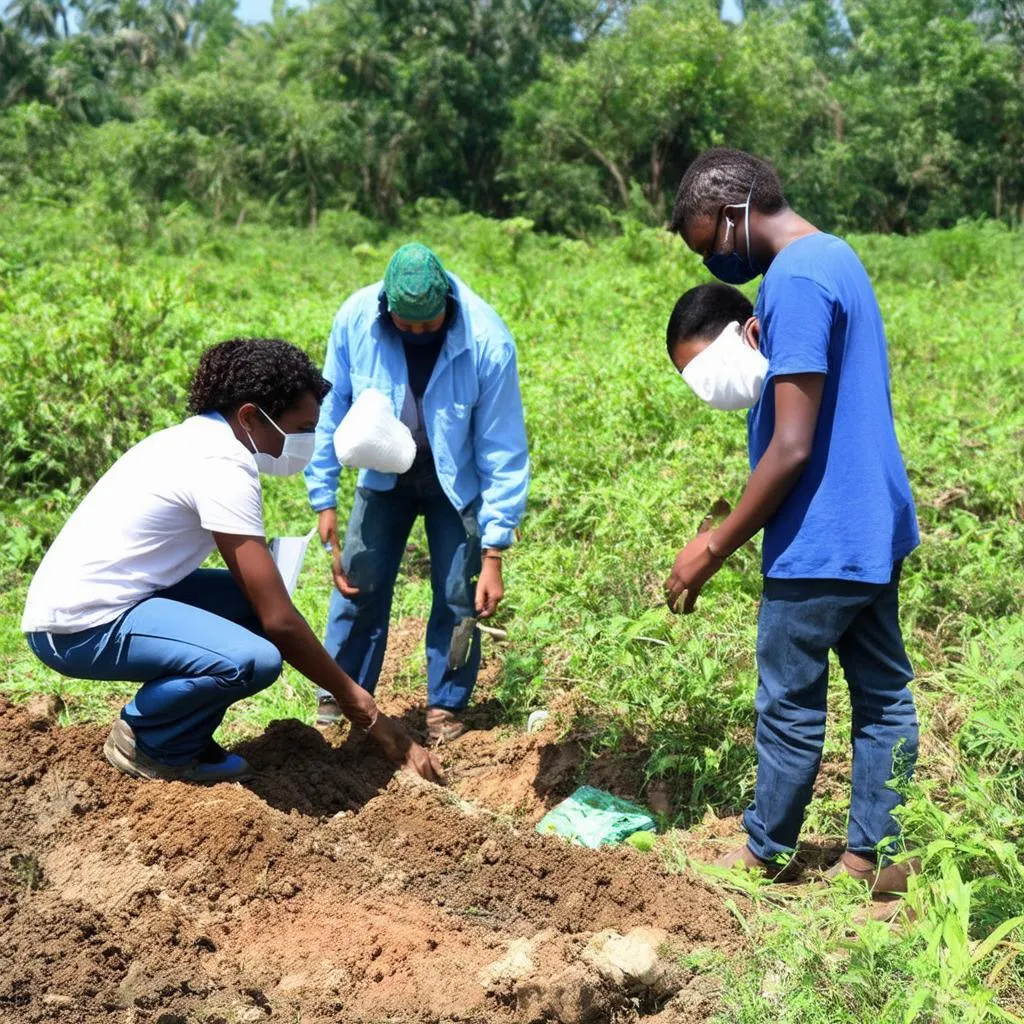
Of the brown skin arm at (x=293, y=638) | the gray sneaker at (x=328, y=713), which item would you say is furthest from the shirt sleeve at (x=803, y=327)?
the gray sneaker at (x=328, y=713)

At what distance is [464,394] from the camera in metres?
3.99

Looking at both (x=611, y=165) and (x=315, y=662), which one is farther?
(x=611, y=165)

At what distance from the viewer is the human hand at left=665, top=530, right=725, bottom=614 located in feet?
9.98

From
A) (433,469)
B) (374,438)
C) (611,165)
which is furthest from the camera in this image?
(611,165)

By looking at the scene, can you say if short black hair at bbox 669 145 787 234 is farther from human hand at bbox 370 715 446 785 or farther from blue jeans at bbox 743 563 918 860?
human hand at bbox 370 715 446 785

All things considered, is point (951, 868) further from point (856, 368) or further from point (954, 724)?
point (954, 724)

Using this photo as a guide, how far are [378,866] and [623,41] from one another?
80.6 feet

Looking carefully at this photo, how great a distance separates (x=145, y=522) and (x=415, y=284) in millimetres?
1099

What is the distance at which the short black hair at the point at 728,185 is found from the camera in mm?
2893

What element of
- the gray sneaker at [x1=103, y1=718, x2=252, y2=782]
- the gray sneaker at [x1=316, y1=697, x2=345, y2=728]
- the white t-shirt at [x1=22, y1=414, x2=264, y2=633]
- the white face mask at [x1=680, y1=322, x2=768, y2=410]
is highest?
the white face mask at [x1=680, y1=322, x2=768, y2=410]

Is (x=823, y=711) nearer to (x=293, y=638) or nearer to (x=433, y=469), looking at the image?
(x=293, y=638)

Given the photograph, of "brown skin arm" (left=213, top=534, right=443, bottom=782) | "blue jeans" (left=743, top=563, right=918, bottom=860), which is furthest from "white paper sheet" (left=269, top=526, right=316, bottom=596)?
"blue jeans" (left=743, top=563, right=918, bottom=860)

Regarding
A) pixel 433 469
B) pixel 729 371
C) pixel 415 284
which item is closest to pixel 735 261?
pixel 729 371

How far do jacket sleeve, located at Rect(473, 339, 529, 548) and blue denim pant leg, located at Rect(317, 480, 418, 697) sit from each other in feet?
1.05
